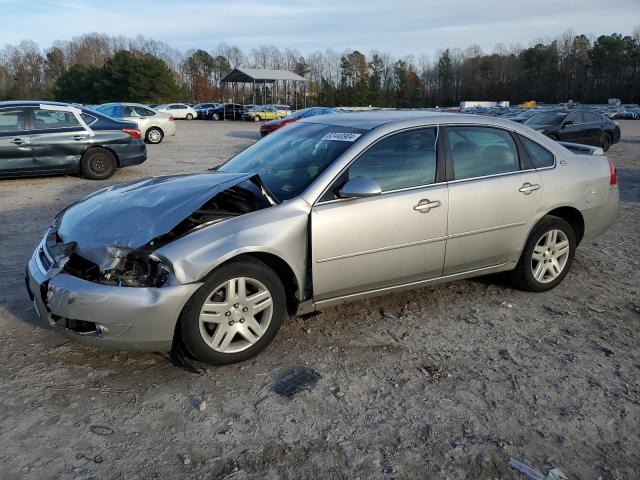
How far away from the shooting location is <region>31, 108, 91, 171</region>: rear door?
10133 millimetres

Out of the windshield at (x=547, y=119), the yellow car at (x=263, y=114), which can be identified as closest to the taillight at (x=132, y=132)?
the windshield at (x=547, y=119)

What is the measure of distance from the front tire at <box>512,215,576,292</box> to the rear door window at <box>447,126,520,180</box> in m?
0.62

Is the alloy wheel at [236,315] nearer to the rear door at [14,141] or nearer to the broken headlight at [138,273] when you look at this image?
the broken headlight at [138,273]

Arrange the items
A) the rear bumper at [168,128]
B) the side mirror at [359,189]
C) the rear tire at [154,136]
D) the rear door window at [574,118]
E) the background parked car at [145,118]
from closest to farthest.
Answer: the side mirror at [359,189]
the rear door window at [574,118]
the background parked car at [145,118]
the rear tire at [154,136]
the rear bumper at [168,128]

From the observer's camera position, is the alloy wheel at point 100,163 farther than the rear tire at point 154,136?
No

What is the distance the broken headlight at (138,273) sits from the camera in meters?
3.25

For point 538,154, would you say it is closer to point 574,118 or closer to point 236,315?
point 236,315

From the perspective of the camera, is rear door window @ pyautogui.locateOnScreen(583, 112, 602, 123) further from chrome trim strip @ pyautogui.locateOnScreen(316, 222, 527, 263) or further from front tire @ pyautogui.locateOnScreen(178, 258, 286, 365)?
front tire @ pyautogui.locateOnScreen(178, 258, 286, 365)

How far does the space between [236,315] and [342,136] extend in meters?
1.61

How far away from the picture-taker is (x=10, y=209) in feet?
27.1

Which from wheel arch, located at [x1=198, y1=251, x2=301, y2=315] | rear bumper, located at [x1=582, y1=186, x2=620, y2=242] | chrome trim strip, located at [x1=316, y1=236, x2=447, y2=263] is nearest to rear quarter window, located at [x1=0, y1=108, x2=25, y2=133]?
wheel arch, located at [x1=198, y1=251, x2=301, y2=315]

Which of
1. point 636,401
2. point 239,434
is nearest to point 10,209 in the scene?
point 239,434

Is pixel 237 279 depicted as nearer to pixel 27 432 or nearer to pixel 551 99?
pixel 27 432

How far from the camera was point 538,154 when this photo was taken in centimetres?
473
